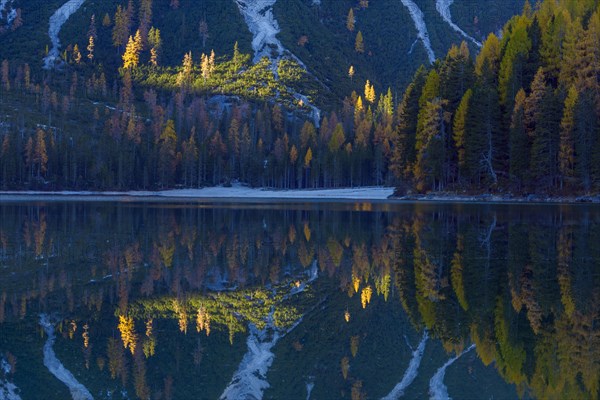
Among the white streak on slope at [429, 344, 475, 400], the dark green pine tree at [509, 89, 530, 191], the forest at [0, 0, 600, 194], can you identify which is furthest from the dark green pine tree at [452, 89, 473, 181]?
the white streak on slope at [429, 344, 475, 400]

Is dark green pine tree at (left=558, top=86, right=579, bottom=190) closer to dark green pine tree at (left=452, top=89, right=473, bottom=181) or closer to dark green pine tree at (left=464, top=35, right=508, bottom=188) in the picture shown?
dark green pine tree at (left=464, top=35, right=508, bottom=188)

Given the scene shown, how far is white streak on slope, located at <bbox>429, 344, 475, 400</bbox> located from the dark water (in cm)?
4

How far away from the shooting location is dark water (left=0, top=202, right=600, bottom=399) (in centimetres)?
1213

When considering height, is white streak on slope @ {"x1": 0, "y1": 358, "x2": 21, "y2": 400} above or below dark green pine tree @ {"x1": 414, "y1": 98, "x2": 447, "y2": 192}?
below

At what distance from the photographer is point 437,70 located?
9250 cm

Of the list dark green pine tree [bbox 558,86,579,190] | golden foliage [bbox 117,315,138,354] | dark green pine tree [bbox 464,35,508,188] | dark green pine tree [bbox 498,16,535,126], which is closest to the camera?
golden foliage [bbox 117,315,138,354]

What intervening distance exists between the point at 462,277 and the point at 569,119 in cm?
5871

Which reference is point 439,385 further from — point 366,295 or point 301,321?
point 366,295

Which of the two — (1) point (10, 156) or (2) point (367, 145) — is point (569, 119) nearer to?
(2) point (367, 145)

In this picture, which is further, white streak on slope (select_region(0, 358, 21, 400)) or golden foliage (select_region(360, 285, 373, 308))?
golden foliage (select_region(360, 285, 373, 308))

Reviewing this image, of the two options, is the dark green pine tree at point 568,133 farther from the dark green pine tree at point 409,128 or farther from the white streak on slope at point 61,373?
the white streak on slope at point 61,373

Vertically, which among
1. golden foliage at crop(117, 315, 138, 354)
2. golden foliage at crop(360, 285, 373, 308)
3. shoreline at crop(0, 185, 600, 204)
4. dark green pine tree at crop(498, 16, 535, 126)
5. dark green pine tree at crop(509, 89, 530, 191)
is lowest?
golden foliage at crop(117, 315, 138, 354)

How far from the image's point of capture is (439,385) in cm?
1217

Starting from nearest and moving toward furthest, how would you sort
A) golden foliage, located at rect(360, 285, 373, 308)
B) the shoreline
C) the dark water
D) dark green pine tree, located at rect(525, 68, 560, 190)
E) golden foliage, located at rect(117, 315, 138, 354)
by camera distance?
1. the dark water
2. golden foliage, located at rect(117, 315, 138, 354)
3. golden foliage, located at rect(360, 285, 373, 308)
4. dark green pine tree, located at rect(525, 68, 560, 190)
5. the shoreline
